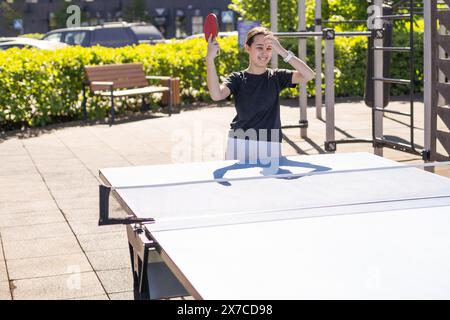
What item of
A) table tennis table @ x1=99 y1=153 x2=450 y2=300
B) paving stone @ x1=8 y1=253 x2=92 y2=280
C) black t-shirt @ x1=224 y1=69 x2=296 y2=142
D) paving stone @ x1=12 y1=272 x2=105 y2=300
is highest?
black t-shirt @ x1=224 y1=69 x2=296 y2=142

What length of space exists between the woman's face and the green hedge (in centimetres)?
882

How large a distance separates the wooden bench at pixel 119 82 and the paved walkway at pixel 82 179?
579 mm

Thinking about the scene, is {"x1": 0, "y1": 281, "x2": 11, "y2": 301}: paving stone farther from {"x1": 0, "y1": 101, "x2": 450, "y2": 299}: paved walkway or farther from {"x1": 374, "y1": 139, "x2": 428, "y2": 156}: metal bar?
{"x1": 374, "y1": 139, "x2": 428, "y2": 156}: metal bar

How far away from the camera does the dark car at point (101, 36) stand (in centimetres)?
2531

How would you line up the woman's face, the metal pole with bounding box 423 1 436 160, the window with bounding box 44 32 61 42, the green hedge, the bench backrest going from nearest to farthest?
the woman's face, the metal pole with bounding box 423 1 436 160, the green hedge, the bench backrest, the window with bounding box 44 32 61 42

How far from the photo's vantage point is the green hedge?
14.1 metres

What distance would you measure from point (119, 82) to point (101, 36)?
10276 mm

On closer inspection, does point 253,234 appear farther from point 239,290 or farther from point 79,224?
point 79,224

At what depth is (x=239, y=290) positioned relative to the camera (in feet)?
7.86

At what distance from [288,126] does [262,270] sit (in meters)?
9.36

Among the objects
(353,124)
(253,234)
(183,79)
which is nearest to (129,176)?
(253,234)

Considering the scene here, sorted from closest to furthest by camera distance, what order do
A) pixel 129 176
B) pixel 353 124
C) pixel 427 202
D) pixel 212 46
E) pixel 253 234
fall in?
pixel 253 234
pixel 427 202
pixel 129 176
pixel 212 46
pixel 353 124

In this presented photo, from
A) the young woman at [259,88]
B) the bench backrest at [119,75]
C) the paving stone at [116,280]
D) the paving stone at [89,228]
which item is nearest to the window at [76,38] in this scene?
the bench backrest at [119,75]

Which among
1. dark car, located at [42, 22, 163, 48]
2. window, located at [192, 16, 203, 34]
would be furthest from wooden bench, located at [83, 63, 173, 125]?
window, located at [192, 16, 203, 34]
